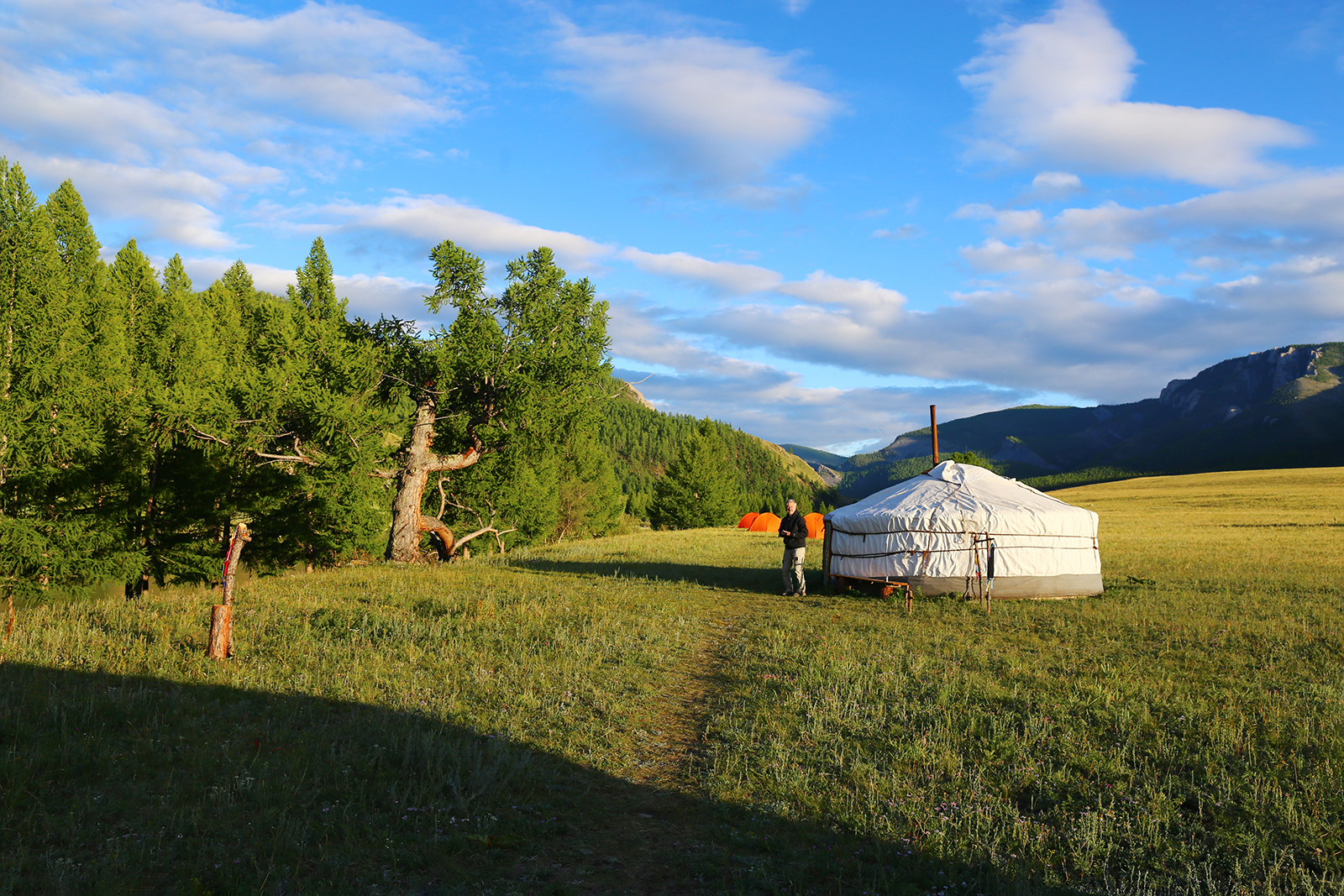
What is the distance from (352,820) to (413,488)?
17.5 metres

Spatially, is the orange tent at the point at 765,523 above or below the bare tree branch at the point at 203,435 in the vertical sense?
below

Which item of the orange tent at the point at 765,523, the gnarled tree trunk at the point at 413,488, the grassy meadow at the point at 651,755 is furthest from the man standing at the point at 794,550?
the orange tent at the point at 765,523

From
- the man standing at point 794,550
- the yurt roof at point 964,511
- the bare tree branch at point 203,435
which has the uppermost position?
the bare tree branch at point 203,435

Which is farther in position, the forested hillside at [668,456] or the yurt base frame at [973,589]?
the forested hillside at [668,456]

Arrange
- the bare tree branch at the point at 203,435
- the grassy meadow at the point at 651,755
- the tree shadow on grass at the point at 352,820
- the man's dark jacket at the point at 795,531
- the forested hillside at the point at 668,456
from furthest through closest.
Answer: the forested hillside at the point at 668,456 < the bare tree branch at the point at 203,435 < the man's dark jacket at the point at 795,531 < the grassy meadow at the point at 651,755 < the tree shadow on grass at the point at 352,820

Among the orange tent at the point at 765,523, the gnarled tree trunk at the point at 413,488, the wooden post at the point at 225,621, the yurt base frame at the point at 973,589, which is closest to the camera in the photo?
the wooden post at the point at 225,621

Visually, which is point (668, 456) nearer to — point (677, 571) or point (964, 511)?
point (677, 571)

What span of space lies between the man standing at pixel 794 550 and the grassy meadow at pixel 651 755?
4.92m

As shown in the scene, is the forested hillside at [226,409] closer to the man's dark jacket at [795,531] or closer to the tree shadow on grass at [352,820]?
the man's dark jacket at [795,531]

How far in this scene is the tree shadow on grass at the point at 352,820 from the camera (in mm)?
4480

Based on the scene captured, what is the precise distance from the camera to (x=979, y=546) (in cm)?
1630

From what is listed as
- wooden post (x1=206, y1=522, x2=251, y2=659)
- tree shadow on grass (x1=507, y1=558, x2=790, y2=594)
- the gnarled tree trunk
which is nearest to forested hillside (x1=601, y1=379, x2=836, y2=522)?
tree shadow on grass (x1=507, y1=558, x2=790, y2=594)

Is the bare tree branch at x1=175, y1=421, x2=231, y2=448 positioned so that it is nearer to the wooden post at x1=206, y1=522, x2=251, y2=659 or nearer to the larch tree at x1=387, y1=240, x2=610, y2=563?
the larch tree at x1=387, y1=240, x2=610, y2=563

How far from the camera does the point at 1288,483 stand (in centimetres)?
6475
